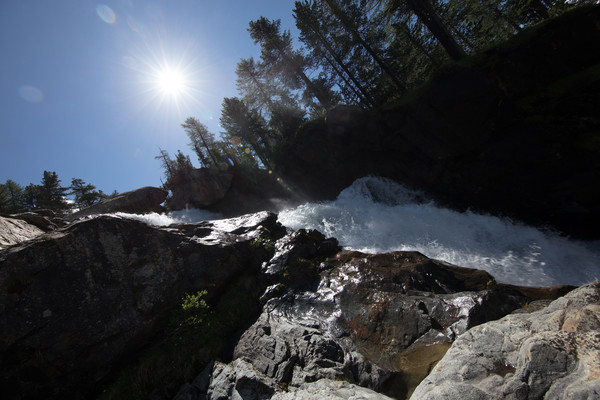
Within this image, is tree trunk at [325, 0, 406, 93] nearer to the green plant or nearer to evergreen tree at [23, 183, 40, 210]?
the green plant

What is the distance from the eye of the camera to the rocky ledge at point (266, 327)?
10.8ft

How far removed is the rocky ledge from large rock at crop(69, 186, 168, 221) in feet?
86.8

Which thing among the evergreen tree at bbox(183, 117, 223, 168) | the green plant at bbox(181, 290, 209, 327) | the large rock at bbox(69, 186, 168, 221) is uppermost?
the evergreen tree at bbox(183, 117, 223, 168)

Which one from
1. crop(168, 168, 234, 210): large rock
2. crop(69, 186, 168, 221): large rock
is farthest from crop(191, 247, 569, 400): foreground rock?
crop(69, 186, 168, 221): large rock

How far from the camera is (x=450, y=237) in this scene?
1149 cm

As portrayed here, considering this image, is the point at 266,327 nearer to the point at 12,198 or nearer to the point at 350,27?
the point at 350,27

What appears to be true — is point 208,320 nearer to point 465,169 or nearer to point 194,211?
point 465,169

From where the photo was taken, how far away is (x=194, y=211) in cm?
3050

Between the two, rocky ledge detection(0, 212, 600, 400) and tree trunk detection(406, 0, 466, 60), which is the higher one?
tree trunk detection(406, 0, 466, 60)

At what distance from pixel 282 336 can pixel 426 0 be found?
69.7 ft

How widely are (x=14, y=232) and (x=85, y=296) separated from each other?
7.38 m

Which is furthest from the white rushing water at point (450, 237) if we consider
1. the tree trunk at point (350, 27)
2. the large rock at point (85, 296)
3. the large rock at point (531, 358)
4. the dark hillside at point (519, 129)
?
the tree trunk at point (350, 27)

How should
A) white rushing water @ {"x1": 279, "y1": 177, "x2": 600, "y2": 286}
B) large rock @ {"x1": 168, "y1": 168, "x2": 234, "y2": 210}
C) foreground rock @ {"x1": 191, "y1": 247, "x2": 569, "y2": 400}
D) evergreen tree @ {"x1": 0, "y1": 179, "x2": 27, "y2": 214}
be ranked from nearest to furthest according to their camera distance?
foreground rock @ {"x1": 191, "y1": 247, "x2": 569, "y2": 400}
white rushing water @ {"x1": 279, "y1": 177, "x2": 600, "y2": 286}
large rock @ {"x1": 168, "y1": 168, "x2": 234, "y2": 210}
evergreen tree @ {"x1": 0, "y1": 179, "x2": 27, "y2": 214}

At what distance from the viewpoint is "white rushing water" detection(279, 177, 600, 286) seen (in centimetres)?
840
